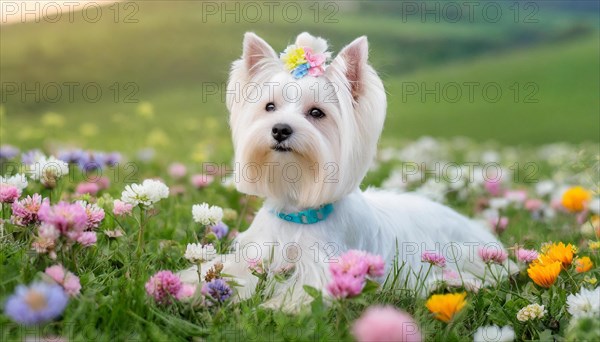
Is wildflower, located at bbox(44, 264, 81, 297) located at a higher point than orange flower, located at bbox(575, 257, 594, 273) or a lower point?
higher

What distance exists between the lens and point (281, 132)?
3473mm

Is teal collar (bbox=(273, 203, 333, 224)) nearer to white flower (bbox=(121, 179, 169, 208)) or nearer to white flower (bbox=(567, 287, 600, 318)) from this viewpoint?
white flower (bbox=(121, 179, 169, 208))

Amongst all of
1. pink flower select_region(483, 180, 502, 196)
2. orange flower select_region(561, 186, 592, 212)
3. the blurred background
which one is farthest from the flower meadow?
the blurred background

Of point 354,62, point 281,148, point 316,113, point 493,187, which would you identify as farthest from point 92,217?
point 493,187

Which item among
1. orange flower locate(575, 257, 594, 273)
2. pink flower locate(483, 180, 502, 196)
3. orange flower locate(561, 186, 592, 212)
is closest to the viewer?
orange flower locate(575, 257, 594, 273)

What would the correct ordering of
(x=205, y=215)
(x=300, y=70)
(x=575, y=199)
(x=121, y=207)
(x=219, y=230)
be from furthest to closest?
1. (x=575, y=199)
2. (x=219, y=230)
3. (x=300, y=70)
4. (x=205, y=215)
5. (x=121, y=207)

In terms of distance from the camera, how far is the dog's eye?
12.0ft

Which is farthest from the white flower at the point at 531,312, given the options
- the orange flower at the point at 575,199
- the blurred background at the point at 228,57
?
the blurred background at the point at 228,57

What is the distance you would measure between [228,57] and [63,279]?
63.9ft

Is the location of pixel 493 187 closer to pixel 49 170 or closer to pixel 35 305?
pixel 49 170

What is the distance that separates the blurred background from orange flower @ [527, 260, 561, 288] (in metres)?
12.3

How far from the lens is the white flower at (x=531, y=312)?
2.97 meters

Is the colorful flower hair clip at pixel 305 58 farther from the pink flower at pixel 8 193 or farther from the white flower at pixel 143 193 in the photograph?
the pink flower at pixel 8 193

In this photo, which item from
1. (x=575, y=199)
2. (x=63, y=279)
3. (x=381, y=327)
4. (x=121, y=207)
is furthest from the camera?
(x=575, y=199)
